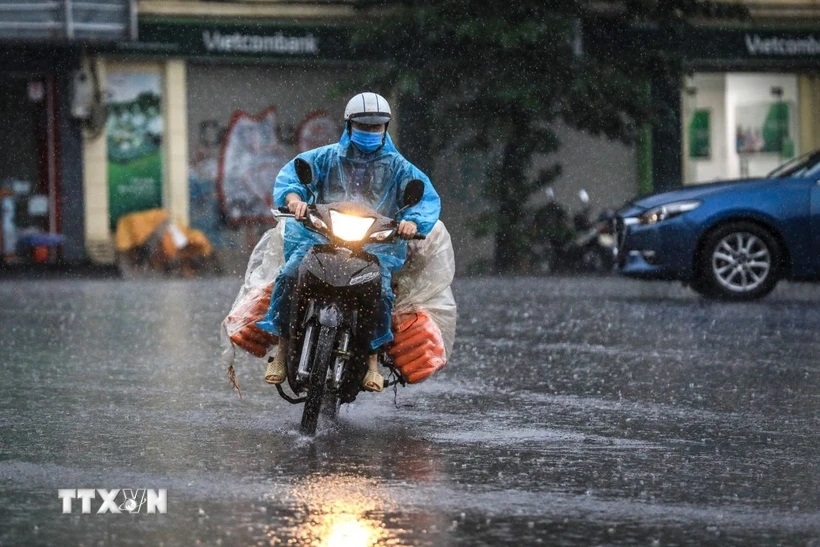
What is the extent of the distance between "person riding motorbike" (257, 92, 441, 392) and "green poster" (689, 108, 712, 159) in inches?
957

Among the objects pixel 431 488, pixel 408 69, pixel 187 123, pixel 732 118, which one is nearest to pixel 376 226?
pixel 431 488

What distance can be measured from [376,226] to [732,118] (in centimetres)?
2528

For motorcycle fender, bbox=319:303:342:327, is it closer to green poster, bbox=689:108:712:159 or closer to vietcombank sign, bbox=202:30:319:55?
vietcombank sign, bbox=202:30:319:55

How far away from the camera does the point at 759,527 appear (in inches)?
249

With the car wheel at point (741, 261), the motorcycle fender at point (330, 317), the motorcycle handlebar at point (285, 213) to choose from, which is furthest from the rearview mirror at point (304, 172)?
the car wheel at point (741, 261)

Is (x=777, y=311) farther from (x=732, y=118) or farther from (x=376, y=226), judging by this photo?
(x=732, y=118)

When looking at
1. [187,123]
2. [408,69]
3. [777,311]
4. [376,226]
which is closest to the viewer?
[376,226]

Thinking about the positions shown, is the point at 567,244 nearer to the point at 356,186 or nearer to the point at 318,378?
the point at 356,186

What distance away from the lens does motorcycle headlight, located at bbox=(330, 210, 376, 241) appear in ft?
28.0

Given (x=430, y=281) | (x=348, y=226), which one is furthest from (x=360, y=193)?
(x=430, y=281)

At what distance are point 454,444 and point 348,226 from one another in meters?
1.08

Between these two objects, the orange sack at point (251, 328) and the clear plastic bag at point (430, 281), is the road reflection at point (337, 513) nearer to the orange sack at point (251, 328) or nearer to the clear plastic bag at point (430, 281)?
the orange sack at point (251, 328)

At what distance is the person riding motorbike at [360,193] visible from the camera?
884 cm

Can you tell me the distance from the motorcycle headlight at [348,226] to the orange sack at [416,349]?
749mm
